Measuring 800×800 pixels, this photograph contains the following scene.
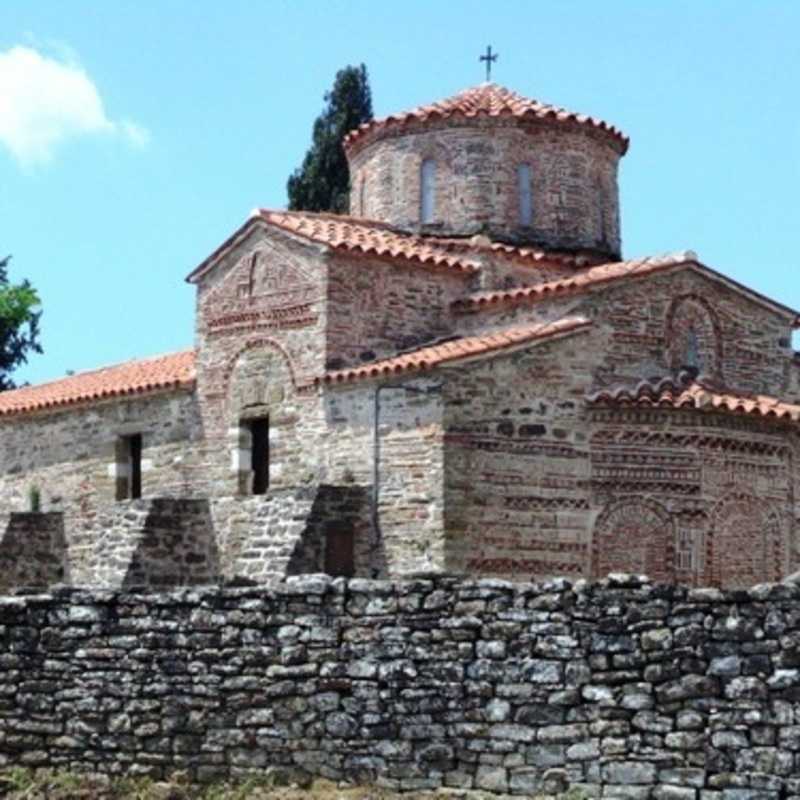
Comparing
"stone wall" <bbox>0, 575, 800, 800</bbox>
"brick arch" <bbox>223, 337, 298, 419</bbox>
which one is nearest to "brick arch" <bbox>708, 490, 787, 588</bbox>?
"brick arch" <bbox>223, 337, 298, 419</bbox>

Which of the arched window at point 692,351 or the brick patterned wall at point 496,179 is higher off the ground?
the brick patterned wall at point 496,179

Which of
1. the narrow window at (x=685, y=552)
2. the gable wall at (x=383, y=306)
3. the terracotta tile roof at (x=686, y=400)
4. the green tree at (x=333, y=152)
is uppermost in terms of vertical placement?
the green tree at (x=333, y=152)

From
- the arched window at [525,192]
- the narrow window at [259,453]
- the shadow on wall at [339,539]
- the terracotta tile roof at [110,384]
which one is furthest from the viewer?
the arched window at [525,192]

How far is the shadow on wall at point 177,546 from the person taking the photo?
18297 mm

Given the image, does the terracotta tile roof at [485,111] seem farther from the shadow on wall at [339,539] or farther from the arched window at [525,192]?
the shadow on wall at [339,539]

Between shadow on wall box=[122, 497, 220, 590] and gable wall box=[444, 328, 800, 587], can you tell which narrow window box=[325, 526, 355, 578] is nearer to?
gable wall box=[444, 328, 800, 587]

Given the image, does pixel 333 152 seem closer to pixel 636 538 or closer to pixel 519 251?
pixel 519 251

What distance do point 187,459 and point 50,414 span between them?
3.37 m

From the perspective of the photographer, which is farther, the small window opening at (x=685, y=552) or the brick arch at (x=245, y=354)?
the brick arch at (x=245, y=354)

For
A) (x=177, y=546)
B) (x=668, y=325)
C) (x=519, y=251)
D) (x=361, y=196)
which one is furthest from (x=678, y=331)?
(x=177, y=546)

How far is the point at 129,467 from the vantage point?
68.6ft

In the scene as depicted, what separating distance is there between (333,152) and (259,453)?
12893mm

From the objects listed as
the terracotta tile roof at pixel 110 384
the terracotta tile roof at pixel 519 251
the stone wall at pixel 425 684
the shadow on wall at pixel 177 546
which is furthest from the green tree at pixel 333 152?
the stone wall at pixel 425 684

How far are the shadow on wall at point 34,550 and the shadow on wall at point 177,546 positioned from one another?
9.28ft
